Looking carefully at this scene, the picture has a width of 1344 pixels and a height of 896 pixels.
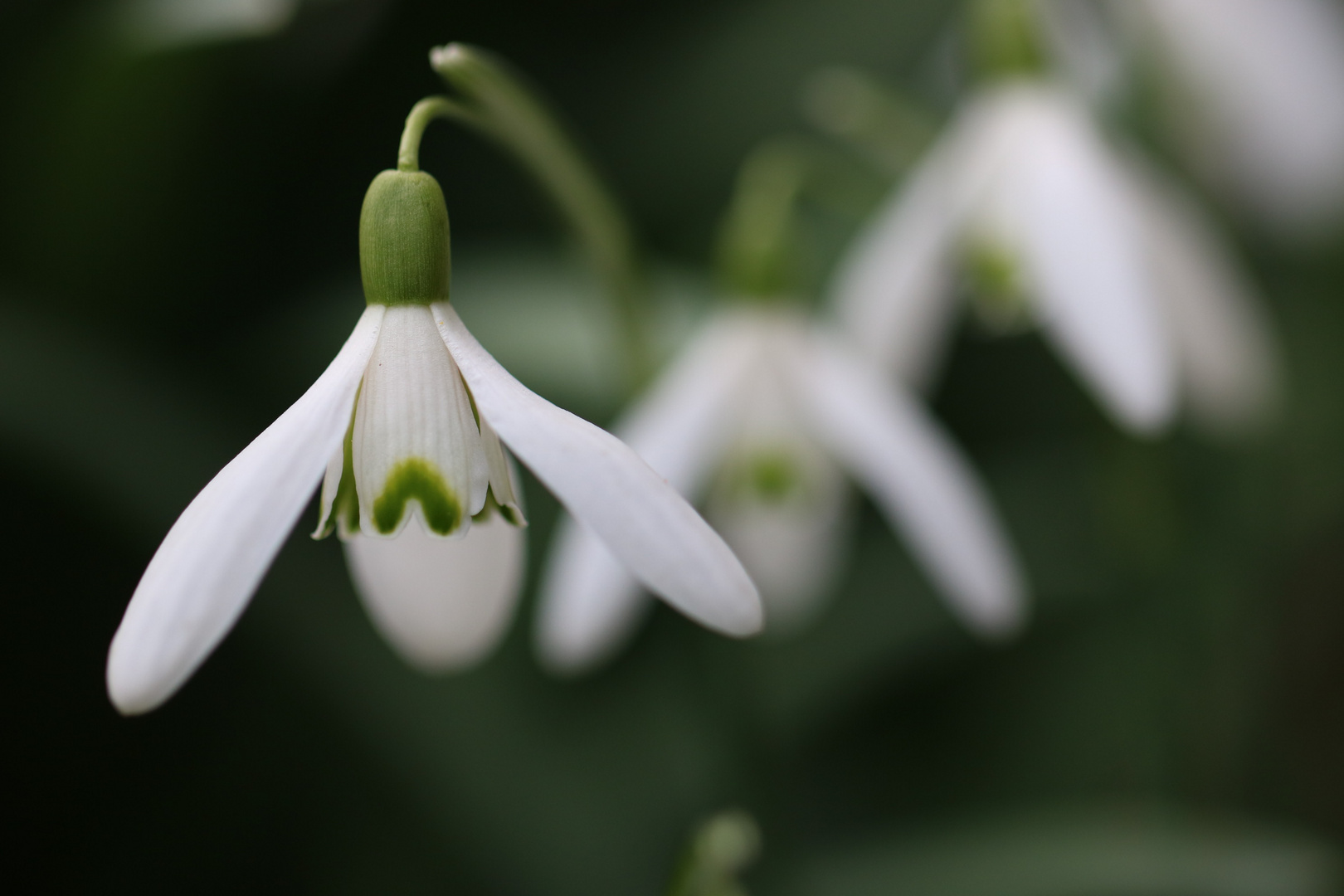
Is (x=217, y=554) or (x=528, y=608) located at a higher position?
(x=528, y=608)

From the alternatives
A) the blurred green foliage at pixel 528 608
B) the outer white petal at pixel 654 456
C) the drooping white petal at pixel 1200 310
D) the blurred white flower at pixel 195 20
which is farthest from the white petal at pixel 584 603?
the drooping white petal at pixel 1200 310

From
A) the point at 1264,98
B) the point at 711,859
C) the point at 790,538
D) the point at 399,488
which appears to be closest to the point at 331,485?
the point at 399,488

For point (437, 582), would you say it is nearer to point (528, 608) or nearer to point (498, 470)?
point (498, 470)

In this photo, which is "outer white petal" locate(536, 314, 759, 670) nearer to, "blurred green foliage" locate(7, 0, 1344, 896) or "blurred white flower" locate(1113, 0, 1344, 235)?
"blurred green foliage" locate(7, 0, 1344, 896)

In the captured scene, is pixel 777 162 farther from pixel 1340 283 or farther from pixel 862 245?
pixel 1340 283

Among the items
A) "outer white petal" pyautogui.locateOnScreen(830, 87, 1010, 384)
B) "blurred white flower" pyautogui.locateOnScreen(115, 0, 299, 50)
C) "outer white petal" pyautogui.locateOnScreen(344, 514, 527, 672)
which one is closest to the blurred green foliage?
"blurred white flower" pyautogui.locateOnScreen(115, 0, 299, 50)

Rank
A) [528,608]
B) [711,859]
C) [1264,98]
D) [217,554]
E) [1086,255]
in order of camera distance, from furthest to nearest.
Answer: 1. [1264,98]
2. [528,608]
3. [1086,255]
4. [711,859]
5. [217,554]

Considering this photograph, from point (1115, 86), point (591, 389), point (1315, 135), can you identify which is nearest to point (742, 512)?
point (591, 389)

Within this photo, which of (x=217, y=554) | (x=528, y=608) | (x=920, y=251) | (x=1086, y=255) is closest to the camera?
(x=217, y=554)
